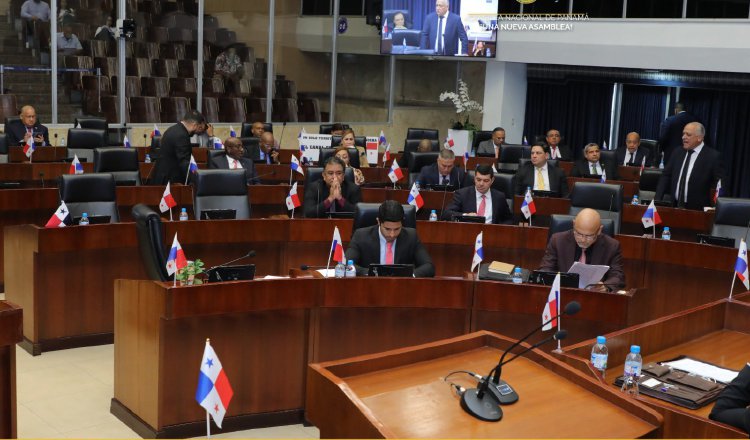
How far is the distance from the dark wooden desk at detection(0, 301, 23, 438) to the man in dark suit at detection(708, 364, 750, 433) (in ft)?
9.23

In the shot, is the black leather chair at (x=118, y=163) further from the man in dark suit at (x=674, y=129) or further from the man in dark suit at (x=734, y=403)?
the man in dark suit at (x=674, y=129)

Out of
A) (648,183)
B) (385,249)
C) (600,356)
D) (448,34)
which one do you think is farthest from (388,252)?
(448,34)

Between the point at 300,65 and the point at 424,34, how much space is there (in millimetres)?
2311

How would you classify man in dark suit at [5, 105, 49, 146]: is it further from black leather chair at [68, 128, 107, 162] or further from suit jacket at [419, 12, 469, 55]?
suit jacket at [419, 12, 469, 55]

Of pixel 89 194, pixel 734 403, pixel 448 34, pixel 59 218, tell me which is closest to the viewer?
pixel 734 403

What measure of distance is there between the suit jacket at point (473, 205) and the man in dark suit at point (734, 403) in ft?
13.8

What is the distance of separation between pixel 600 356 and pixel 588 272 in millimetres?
1494

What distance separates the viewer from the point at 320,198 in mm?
7227

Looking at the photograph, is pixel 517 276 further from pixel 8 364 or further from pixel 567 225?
pixel 8 364

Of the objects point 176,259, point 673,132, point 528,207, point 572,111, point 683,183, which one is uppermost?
point 572,111

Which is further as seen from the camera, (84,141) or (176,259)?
(84,141)

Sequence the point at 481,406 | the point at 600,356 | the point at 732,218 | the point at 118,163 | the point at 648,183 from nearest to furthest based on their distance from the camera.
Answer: the point at 481,406
the point at 600,356
the point at 732,218
the point at 118,163
the point at 648,183

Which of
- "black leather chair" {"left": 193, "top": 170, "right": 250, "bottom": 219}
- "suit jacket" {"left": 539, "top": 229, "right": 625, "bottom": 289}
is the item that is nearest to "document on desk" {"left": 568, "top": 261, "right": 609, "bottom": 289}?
"suit jacket" {"left": 539, "top": 229, "right": 625, "bottom": 289}

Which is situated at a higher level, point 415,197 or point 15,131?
point 15,131
